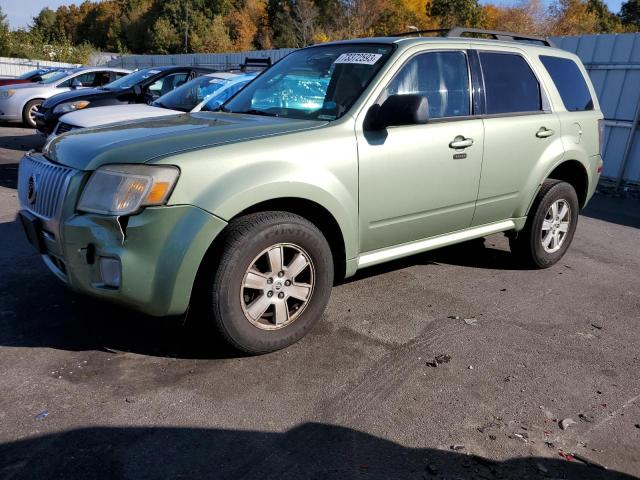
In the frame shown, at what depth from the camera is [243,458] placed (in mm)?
2428

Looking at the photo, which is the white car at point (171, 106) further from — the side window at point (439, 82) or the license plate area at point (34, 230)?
the license plate area at point (34, 230)

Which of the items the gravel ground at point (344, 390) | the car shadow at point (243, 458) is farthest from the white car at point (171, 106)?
the car shadow at point (243, 458)

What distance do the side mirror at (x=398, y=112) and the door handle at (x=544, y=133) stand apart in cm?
157

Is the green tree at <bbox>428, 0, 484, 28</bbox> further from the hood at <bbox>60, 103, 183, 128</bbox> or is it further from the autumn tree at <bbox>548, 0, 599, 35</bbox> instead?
the hood at <bbox>60, 103, 183, 128</bbox>

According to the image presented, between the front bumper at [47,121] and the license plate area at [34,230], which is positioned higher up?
the license plate area at [34,230]

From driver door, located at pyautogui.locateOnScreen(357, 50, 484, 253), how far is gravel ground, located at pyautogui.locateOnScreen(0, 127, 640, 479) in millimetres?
648

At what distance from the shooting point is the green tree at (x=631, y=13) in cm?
5530

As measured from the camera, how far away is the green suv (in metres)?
2.88

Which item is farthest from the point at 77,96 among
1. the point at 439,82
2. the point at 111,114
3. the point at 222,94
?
the point at 439,82

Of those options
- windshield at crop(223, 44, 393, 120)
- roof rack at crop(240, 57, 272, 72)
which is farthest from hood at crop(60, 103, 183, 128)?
windshield at crop(223, 44, 393, 120)

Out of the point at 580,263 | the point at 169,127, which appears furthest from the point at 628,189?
the point at 169,127

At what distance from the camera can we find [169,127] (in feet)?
11.7

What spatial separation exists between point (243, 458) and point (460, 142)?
2.68 m

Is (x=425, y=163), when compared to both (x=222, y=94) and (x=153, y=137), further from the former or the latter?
(x=222, y=94)
